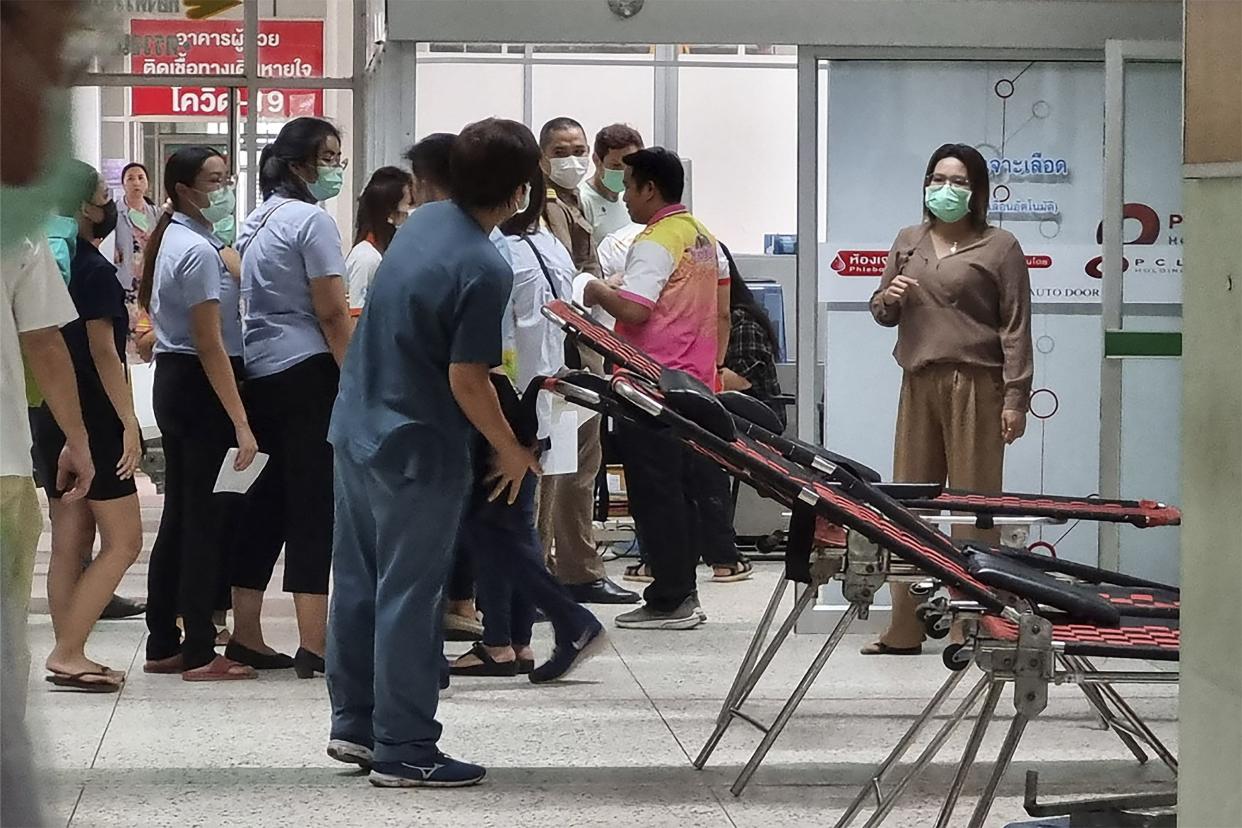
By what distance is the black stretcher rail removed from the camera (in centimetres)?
443

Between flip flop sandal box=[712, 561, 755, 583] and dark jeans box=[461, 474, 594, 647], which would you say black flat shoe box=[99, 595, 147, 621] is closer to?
dark jeans box=[461, 474, 594, 647]

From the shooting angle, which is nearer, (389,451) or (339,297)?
(389,451)

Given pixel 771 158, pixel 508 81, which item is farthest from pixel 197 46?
pixel 771 158

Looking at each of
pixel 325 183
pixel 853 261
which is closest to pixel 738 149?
pixel 853 261

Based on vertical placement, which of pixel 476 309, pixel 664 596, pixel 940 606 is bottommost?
pixel 664 596

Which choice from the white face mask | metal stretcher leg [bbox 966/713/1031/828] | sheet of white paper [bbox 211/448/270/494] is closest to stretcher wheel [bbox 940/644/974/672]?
metal stretcher leg [bbox 966/713/1031/828]

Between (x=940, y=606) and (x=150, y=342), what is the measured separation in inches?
171

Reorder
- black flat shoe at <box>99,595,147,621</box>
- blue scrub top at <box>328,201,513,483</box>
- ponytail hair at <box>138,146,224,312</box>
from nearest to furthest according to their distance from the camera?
blue scrub top at <box>328,201,513,483</box>
ponytail hair at <box>138,146,224,312</box>
black flat shoe at <box>99,595,147,621</box>

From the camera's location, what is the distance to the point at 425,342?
4.05 metres

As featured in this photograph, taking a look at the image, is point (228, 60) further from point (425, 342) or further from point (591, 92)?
point (425, 342)

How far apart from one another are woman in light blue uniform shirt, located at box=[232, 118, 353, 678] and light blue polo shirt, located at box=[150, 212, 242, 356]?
0.13m

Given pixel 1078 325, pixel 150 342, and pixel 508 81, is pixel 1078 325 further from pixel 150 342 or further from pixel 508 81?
pixel 508 81

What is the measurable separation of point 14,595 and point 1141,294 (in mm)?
5530

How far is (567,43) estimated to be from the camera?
20.6ft
